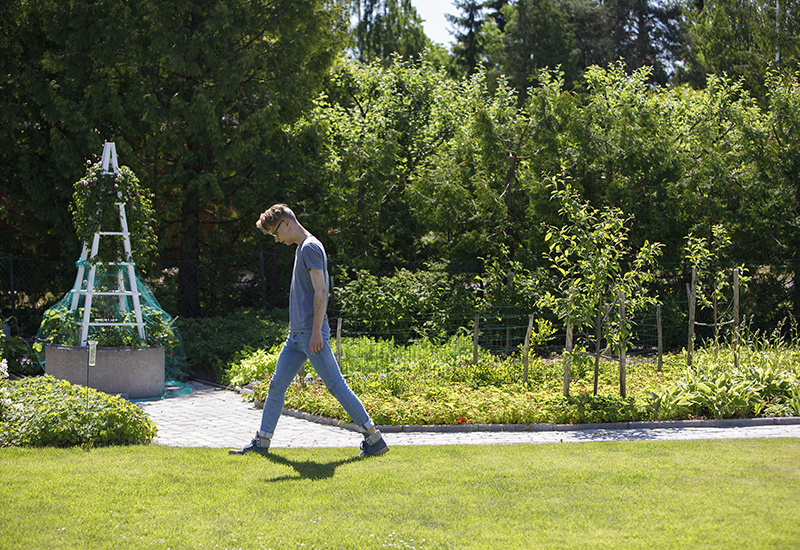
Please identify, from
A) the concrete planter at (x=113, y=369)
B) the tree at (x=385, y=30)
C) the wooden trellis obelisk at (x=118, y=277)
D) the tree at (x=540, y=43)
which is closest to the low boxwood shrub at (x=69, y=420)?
the concrete planter at (x=113, y=369)

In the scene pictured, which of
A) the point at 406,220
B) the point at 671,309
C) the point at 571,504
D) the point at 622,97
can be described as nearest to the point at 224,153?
the point at 406,220

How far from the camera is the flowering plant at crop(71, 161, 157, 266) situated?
9.26 m

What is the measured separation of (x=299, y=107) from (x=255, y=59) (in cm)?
128

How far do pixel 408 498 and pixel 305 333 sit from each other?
1.61m

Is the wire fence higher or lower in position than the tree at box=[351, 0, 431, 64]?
lower

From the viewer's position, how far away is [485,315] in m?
12.7

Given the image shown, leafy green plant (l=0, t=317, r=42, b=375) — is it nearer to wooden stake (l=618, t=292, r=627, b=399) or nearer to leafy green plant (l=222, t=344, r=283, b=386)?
leafy green plant (l=222, t=344, r=283, b=386)

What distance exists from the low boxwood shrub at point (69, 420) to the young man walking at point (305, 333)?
1092mm

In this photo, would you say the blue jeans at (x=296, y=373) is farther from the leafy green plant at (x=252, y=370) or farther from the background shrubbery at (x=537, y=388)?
the leafy green plant at (x=252, y=370)

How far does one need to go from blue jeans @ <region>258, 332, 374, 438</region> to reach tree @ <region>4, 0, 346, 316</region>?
8913mm

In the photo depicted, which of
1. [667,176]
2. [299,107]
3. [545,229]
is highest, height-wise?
[299,107]

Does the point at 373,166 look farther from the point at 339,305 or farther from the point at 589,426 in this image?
the point at 589,426

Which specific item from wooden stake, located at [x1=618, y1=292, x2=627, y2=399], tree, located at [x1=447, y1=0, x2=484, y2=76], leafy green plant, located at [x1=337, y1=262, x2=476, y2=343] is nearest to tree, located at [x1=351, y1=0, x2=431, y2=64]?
tree, located at [x1=447, y1=0, x2=484, y2=76]

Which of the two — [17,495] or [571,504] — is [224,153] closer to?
[17,495]
